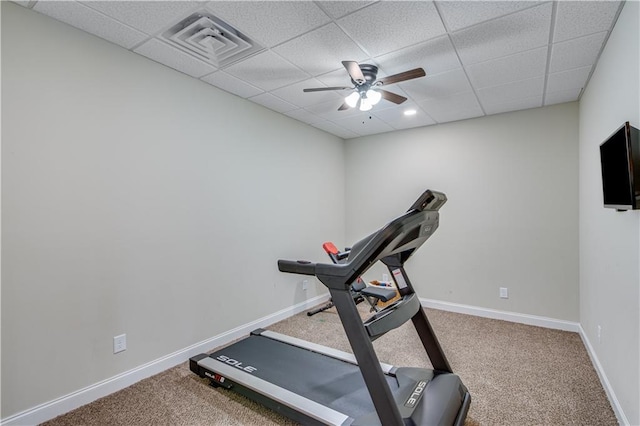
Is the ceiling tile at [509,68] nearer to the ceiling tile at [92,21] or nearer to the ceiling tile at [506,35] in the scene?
the ceiling tile at [506,35]

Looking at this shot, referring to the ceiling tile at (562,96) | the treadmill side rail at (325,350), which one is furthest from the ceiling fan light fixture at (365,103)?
the treadmill side rail at (325,350)

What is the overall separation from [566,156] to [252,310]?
3.73 metres

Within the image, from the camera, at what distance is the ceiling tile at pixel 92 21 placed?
1813mm

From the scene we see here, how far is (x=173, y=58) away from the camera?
7.84 ft

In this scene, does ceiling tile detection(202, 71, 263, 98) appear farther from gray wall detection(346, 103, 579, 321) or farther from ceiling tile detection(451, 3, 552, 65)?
gray wall detection(346, 103, 579, 321)

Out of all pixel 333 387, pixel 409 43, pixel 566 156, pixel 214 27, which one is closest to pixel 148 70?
pixel 214 27

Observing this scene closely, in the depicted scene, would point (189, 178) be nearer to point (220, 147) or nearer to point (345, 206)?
point (220, 147)

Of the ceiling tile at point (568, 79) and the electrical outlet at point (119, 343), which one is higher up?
the ceiling tile at point (568, 79)

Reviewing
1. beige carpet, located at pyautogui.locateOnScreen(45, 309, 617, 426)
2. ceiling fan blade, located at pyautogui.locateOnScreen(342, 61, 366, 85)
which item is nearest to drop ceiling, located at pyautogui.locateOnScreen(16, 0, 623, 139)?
ceiling fan blade, located at pyautogui.locateOnScreen(342, 61, 366, 85)

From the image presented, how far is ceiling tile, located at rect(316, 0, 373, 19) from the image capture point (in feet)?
5.71

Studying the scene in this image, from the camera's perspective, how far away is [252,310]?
3.29m

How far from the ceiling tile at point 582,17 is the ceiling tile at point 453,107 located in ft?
3.38

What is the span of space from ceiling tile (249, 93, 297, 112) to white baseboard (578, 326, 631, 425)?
11.5 feet

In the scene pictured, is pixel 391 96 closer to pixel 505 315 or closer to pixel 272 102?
pixel 272 102
